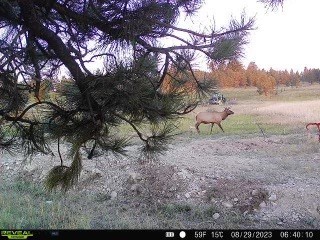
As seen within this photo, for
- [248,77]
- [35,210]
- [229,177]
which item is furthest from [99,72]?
[229,177]

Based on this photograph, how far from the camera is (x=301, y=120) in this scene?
332 centimetres

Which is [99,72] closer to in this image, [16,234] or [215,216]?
[16,234]

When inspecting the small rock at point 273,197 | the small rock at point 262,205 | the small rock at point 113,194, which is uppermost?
the small rock at point 273,197

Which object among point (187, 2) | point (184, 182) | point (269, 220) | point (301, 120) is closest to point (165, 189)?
point (184, 182)

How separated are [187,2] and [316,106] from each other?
213cm

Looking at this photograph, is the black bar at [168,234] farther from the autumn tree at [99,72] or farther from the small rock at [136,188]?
the small rock at [136,188]

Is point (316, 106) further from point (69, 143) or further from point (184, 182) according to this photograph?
point (69, 143)

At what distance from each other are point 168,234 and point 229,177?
214 cm

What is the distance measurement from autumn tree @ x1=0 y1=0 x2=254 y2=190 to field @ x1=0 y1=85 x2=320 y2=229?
0.63 m

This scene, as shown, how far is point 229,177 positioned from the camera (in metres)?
3.10

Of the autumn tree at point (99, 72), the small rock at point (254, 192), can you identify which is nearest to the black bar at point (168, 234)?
the autumn tree at point (99, 72)

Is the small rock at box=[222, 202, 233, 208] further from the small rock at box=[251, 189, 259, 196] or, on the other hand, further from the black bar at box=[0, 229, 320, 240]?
the black bar at box=[0, 229, 320, 240]

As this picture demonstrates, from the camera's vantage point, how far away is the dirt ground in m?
2.57

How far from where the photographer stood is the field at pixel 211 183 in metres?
2.27
